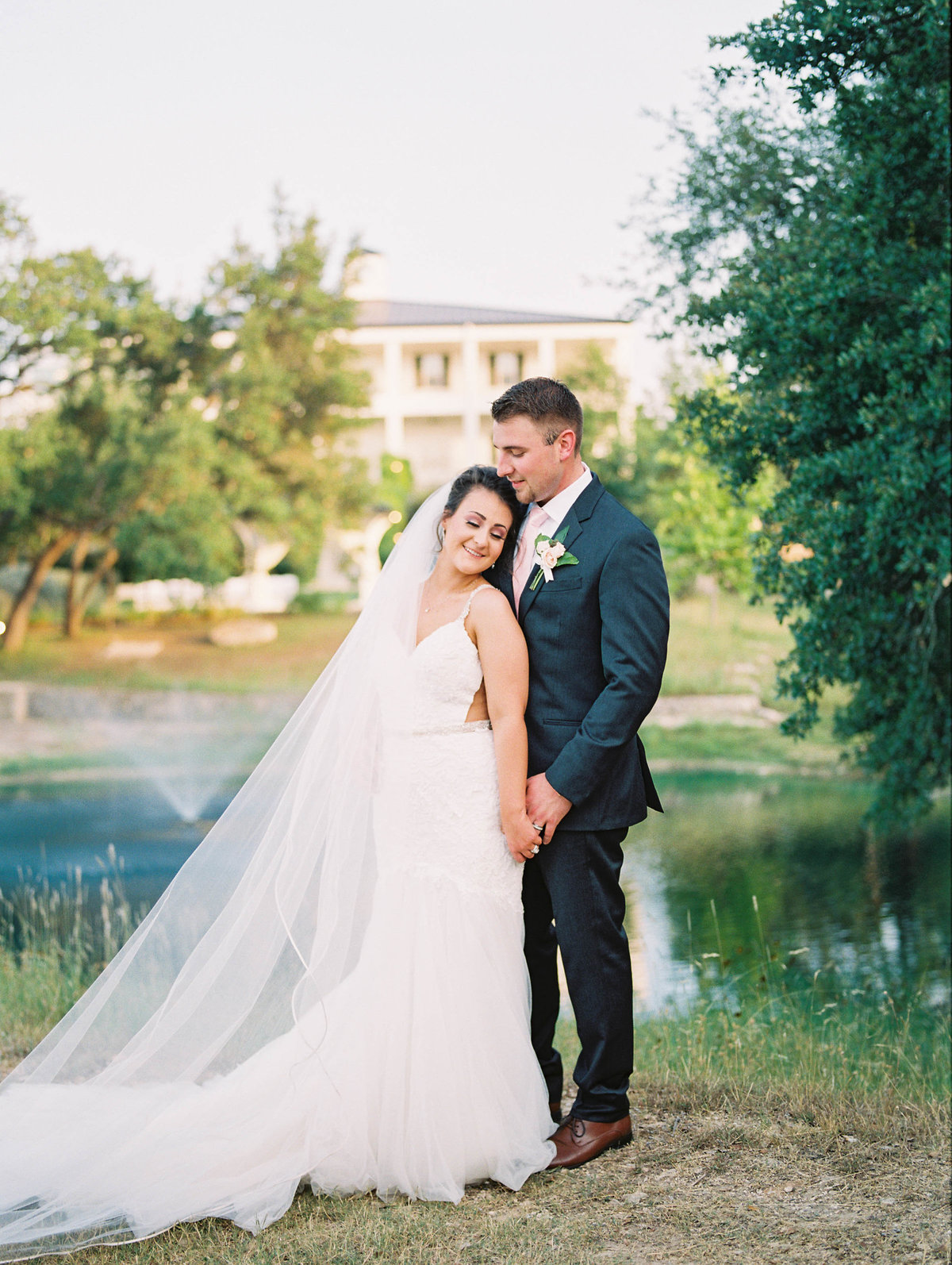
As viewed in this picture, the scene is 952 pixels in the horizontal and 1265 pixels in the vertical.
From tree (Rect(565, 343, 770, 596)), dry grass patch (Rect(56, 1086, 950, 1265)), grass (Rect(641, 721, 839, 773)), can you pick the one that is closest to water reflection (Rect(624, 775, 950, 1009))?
grass (Rect(641, 721, 839, 773))

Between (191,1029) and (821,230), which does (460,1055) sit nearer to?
(191,1029)

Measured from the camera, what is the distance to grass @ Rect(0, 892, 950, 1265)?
2.79 meters

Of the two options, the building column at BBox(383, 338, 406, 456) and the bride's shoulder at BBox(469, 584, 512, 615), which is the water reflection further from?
the building column at BBox(383, 338, 406, 456)

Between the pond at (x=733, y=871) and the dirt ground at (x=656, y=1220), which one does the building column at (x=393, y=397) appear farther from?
the dirt ground at (x=656, y=1220)

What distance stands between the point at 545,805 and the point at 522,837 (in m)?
0.11

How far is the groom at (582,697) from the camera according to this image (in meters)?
3.16

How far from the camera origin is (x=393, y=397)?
34.5 meters

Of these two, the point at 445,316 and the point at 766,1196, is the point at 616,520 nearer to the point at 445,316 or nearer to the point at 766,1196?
the point at 766,1196

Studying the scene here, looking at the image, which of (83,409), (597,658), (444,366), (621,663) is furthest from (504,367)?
(621,663)

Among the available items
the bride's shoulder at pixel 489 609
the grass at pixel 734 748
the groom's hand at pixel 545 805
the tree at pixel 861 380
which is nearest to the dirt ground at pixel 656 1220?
the groom's hand at pixel 545 805

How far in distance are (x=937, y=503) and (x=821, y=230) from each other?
209 centimetres

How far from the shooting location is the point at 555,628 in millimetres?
3252

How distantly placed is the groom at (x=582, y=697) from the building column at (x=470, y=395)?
103ft

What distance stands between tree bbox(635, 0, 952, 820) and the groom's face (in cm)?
259
